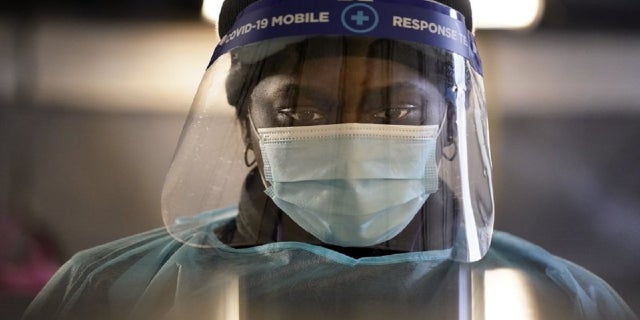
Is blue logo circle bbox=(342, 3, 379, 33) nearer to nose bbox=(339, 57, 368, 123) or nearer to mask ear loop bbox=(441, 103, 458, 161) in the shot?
nose bbox=(339, 57, 368, 123)

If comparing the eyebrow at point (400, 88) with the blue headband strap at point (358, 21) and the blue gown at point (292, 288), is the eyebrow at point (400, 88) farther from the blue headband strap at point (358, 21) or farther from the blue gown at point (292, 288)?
the blue gown at point (292, 288)

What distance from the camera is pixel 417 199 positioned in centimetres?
75

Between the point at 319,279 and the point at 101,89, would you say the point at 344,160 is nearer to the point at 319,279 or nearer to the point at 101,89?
the point at 319,279

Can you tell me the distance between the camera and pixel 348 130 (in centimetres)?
71

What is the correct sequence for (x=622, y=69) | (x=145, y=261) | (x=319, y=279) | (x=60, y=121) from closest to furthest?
(x=319, y=279) < (x=145, y=261) < (x=60, y=121) < (x=622, y=69)

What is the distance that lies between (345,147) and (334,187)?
0.16 ft

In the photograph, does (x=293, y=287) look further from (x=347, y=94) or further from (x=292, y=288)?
(x=347, y=94)

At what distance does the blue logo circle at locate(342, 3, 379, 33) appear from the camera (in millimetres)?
722

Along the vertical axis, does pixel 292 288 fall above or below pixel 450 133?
below

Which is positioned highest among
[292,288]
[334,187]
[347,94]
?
[347,94]

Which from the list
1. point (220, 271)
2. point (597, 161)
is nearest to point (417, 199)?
point (220, 271)

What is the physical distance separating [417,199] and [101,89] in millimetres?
615

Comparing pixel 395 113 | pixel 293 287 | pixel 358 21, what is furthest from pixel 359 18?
pixel 293 287

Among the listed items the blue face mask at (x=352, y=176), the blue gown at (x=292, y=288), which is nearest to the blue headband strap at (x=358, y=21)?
the blue face mask at (x=352, y=176)
